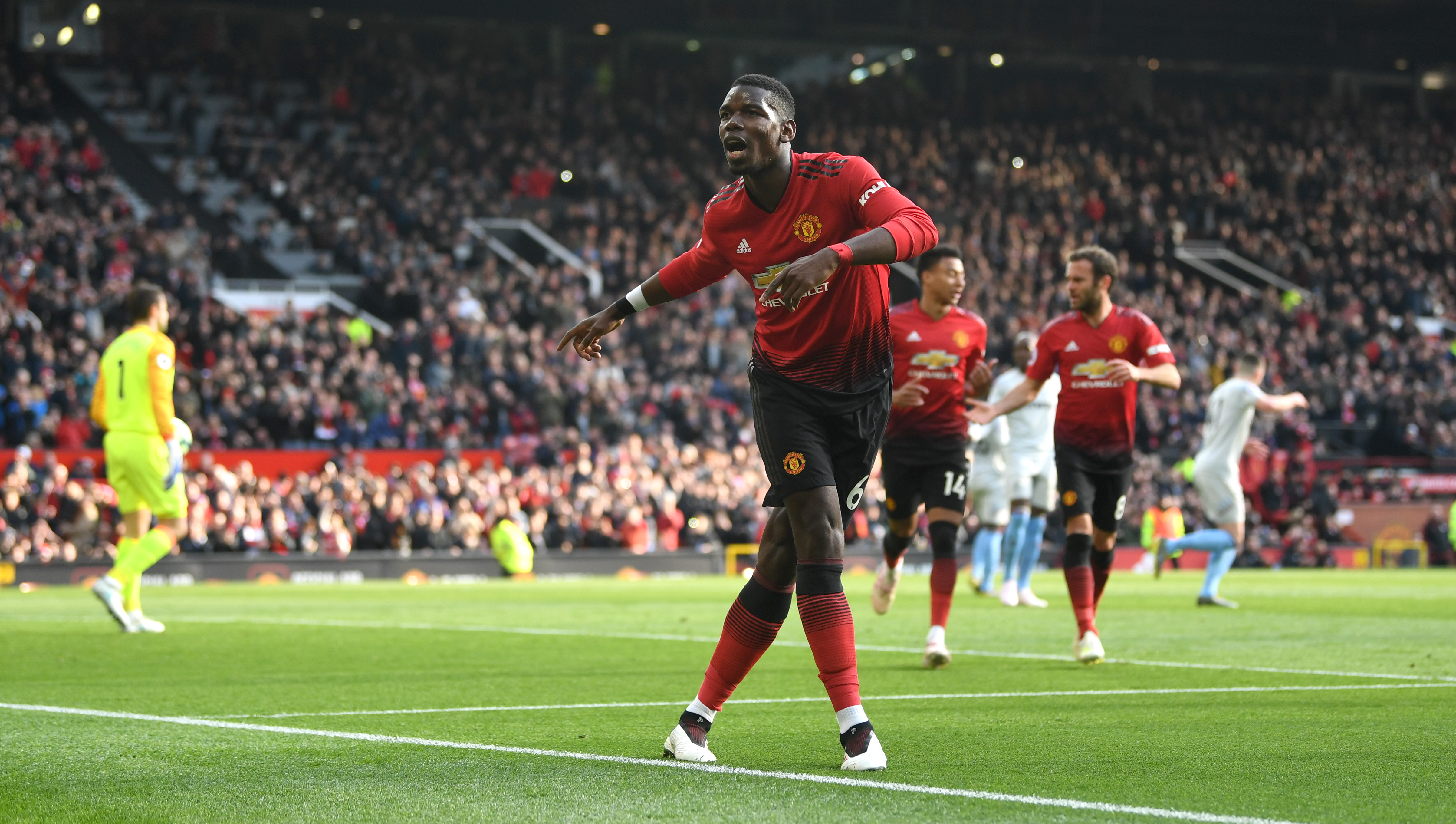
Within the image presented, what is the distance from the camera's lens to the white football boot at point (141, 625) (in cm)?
1248

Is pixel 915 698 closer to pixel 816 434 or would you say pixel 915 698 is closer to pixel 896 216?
pixel 816 434

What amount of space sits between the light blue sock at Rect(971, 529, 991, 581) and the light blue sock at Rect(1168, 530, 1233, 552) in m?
1.92

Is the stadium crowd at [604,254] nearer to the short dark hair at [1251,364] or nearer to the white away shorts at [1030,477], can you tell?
the short dark hair at [1251,364]

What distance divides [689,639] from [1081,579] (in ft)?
10.1

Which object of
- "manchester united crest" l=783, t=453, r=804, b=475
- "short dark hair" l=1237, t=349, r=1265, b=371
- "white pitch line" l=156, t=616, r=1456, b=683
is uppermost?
"short dark hair" l=1237, t=349, r=1265, b=371

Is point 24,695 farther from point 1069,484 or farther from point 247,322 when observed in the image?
point 247,322

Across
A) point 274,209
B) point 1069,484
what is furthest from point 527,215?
point 1069,484

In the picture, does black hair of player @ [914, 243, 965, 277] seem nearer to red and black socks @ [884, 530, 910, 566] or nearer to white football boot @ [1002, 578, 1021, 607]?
Answer: red and black socks @ [884, 530, 910, 566]

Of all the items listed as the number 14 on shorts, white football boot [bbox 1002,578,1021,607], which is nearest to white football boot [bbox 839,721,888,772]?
the number 14 on shorts

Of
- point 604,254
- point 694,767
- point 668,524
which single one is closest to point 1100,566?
point 694,767

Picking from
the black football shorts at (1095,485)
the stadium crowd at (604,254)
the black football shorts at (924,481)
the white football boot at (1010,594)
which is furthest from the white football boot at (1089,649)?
the stadium crowd at (604,254)

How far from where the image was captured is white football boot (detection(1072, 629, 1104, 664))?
30.8ft

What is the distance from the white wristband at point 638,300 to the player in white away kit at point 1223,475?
1104 centimetres

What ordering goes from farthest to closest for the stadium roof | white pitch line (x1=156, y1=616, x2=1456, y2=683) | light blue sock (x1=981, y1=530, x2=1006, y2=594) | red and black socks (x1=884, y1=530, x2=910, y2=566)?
the stadium roof < light blue sock (x1=981, y1=530, x2=1006, y2=594) < red and black socks (x1=884, y1=530, x2=910, y2=566) < white pitch line (x1=156, y1=616, x2=1456, y2=683)
